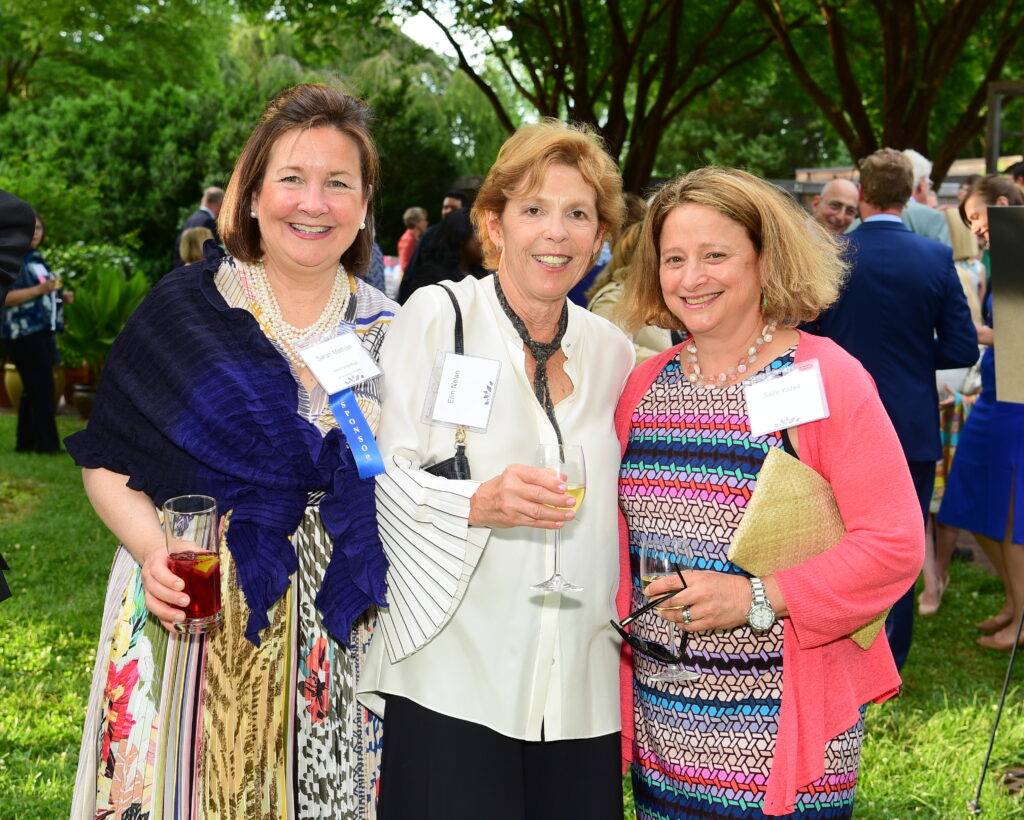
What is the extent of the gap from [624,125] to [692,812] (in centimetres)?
1485

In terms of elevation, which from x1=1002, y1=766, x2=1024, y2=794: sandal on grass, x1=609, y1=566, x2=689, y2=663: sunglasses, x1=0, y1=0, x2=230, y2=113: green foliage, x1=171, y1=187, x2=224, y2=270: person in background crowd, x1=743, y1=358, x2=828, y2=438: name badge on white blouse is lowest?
x1=1002, y1=766, x2=1024, y2=794: sandal on grass

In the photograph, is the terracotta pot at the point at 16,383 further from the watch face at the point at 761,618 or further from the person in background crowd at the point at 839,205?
the watch face at the point at 761,618

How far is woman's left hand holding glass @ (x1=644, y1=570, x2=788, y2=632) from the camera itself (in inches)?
81.5

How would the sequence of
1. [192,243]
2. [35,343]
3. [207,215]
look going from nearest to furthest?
[192,243], [35,343], [207,215]

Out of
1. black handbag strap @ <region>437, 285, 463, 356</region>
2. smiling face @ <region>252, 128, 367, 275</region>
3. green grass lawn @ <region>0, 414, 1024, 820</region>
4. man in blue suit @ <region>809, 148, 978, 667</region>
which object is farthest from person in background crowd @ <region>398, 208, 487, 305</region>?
black handbag strap @ <region>437, 285, 463, 356</region>

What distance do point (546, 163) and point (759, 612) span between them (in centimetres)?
106

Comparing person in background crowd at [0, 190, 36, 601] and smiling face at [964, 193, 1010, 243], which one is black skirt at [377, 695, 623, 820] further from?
smiling face at [964, 193, 1010, 243]

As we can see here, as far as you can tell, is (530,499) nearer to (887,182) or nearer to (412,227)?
(887,182)

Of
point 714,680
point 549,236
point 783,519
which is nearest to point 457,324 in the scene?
point 549,236

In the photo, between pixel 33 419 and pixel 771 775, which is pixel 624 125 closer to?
pixel 33 419

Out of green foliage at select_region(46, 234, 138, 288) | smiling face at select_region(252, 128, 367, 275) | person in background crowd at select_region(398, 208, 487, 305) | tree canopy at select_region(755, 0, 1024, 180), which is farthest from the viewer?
tree canopy at select_region(755, 0, 1024, 180)

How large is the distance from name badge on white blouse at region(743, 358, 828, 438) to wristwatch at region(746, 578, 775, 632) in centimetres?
31

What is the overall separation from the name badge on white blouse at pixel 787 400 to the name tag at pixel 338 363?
793 mm

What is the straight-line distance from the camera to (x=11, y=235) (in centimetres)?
234
